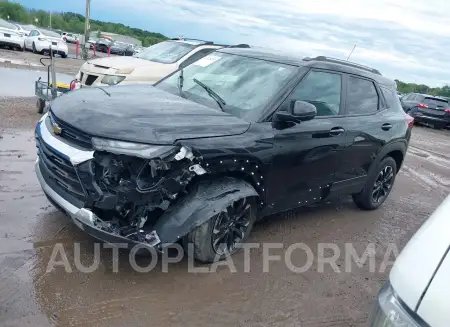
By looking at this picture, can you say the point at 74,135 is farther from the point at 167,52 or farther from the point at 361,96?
the point at 167,52

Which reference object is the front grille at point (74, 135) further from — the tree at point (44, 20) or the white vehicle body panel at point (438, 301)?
the tree at point (44, 20)

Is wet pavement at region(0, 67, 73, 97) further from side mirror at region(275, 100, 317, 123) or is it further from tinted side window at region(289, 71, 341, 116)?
side mirror at region(275, 100, 317, 123)

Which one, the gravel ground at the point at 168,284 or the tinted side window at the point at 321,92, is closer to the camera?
the gravel ground at the point at 168,284

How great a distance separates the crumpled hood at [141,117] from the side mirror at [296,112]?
0.36 metres

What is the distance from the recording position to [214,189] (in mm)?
3691

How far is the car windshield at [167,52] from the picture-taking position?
10.4 m

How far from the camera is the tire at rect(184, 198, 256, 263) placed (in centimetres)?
374

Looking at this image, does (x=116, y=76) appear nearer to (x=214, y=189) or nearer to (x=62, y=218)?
(x=62, y=218)

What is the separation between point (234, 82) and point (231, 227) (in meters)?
1.52

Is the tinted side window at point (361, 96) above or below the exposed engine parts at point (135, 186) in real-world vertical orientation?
above

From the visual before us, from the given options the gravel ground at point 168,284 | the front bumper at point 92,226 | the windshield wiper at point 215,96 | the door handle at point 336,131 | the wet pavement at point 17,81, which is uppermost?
the windshield wiper at point 215,96

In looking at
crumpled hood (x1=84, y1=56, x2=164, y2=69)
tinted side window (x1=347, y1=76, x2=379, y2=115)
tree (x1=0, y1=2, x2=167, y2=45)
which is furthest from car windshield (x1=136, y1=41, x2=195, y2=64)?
tree (x1=0, y1=2, x2=167, y2=45)

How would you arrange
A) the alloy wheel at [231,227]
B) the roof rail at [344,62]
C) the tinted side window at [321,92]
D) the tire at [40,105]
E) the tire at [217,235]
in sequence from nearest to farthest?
the tire at [217,235] → the alloy wheel at [231,227] → the tinted side window at [321,92] → the roof rail at [344,62] → the tire at [40,105]

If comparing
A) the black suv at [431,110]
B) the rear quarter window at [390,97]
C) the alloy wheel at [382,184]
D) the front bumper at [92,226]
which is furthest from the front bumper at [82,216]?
the black suv at [431,110]
